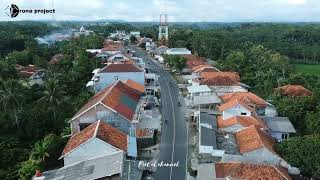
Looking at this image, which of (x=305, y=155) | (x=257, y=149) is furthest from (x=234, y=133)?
(x=305, y=155)

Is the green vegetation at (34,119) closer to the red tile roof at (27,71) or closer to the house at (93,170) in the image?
the red tile roof at (27,71)

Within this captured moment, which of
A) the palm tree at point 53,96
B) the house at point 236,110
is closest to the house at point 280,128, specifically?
the house at point 236,110

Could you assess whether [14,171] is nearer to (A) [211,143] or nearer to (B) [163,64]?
(A) [211,143]

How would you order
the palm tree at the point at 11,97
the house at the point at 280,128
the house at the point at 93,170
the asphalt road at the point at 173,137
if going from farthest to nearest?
the palm tree at the point at 11,97 → the house at the point at 280,128 → the asphalt road at the point at 173,137 → the house at the point at 93,170

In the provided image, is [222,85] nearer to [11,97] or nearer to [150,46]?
[11,97]

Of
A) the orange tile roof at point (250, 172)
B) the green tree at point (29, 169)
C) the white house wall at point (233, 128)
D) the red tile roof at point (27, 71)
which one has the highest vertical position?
the red tile roof at point (27, 71)
